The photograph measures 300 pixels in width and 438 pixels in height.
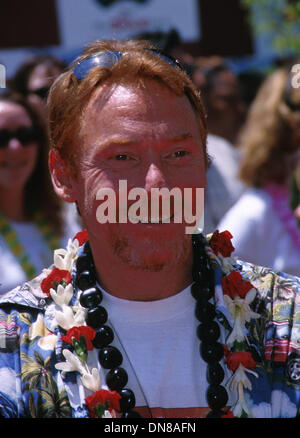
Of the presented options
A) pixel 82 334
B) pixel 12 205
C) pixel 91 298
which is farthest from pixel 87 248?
pixel 12 205

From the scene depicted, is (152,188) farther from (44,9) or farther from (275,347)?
(44,9)

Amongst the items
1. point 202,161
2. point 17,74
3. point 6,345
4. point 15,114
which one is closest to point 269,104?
point 15,114

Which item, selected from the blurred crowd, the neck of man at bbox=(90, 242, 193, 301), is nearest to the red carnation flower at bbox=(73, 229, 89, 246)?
the neck of man at bbox=(90, 242, 193, 301)

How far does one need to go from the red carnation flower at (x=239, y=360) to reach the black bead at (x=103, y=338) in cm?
34

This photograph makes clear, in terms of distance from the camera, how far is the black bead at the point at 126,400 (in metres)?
1.98

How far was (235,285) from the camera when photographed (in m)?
2.18

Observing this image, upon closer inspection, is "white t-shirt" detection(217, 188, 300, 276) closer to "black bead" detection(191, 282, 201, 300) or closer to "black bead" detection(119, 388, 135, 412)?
"black bead" detection(191, 282, 201, 300)

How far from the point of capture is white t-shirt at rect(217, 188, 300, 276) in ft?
12.7

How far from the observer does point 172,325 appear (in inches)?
83.0

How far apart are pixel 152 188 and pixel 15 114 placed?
7.43 ft

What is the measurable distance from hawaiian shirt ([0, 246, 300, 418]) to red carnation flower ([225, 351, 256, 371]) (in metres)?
0.02

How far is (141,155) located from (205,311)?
0.49 metres

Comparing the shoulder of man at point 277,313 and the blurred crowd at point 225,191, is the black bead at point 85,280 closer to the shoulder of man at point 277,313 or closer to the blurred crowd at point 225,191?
the shoulder of man at point 277,313

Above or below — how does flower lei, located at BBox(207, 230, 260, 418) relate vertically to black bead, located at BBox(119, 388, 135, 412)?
above
